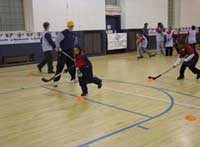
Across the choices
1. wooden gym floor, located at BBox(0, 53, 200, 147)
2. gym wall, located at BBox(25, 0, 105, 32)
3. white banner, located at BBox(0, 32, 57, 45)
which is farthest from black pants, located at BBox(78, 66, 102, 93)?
gym wall, located at BBox(25, 0, 105, 32)

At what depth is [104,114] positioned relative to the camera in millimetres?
4488

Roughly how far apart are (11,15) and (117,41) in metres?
5.34

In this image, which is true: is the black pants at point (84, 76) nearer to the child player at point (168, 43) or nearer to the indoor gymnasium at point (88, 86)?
the indoor gymnasium at point (88, 86)

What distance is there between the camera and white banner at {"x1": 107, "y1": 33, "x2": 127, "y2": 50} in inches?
533

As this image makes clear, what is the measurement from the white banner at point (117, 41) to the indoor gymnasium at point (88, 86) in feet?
0.16

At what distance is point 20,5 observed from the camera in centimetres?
1088

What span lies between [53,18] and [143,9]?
5751mm

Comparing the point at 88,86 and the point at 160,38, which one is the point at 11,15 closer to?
the point at 88,86

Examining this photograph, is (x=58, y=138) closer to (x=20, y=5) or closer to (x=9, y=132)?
(x=9, y=132)

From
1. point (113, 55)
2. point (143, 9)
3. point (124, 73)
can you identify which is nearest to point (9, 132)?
point (124, 73)

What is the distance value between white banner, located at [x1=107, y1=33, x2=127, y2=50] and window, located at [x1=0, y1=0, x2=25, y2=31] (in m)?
4.33

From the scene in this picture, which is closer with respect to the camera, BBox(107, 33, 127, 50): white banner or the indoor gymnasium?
the indoor gymnasium

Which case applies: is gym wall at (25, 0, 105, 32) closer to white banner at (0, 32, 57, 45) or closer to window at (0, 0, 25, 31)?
white banner at (0, 32, 57, 45)

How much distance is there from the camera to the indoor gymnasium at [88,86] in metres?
3.65
